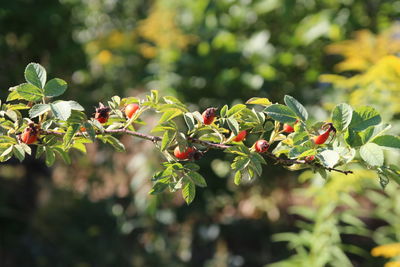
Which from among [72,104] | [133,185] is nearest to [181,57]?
[133,185]

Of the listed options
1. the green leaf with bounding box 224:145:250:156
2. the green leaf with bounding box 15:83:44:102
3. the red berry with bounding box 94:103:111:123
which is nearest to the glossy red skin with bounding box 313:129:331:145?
the green leaf with bounding box 224:145:250:156

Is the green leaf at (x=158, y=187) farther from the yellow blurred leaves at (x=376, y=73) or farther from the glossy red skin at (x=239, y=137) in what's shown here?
the yellow blurred leaves at (x=376, y=73)

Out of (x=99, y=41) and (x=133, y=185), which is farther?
(x=99, y=41)

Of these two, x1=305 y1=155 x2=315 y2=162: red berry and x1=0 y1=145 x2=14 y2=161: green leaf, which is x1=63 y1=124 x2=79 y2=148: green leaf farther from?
x1=305 y1=155 x2=315 y2=162: red berry

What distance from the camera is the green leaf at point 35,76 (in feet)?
2.75

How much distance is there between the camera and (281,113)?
81cm

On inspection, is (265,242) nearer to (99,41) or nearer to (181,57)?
(181,57)

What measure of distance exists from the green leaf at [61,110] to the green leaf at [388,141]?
461mm

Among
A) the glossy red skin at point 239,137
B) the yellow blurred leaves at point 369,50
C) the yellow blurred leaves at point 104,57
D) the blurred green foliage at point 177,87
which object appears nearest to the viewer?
the glossy red skin at point 239,137

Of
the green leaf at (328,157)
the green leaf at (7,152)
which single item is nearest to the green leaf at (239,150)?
the green leaf at (328,157)

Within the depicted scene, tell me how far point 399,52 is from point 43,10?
6.25ft

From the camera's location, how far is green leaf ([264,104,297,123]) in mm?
799

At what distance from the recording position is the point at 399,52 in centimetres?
245

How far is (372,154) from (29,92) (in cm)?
53
